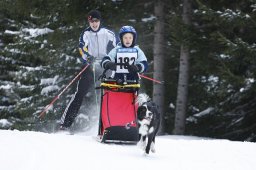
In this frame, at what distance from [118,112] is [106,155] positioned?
141cm

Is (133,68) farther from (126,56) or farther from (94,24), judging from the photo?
(94,24)

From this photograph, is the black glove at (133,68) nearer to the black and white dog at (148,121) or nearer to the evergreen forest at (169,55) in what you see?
the black and white dog at (148,121)

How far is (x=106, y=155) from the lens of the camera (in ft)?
23.1

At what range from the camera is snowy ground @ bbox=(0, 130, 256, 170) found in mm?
6366

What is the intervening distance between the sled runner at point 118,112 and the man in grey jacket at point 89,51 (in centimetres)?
107

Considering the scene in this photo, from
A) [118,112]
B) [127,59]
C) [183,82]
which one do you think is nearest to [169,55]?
[183,82]

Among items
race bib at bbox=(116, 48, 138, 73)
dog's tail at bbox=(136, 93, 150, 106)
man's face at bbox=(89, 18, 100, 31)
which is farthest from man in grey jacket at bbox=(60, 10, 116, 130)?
dog's tail at bbox=(136, 93, 150, 106)

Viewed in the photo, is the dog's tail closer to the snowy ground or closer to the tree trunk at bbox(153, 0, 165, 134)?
the snowy ground

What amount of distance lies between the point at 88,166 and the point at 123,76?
98.9 inches

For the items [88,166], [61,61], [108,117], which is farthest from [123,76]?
[61,61]

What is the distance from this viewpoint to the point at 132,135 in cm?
813

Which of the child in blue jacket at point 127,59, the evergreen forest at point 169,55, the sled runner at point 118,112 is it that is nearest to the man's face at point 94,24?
the child in blue jacket at point 127,59

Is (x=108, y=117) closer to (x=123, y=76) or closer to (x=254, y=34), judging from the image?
(x=123, y=76)

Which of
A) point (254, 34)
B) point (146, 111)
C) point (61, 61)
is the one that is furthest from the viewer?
point (61, 61)
